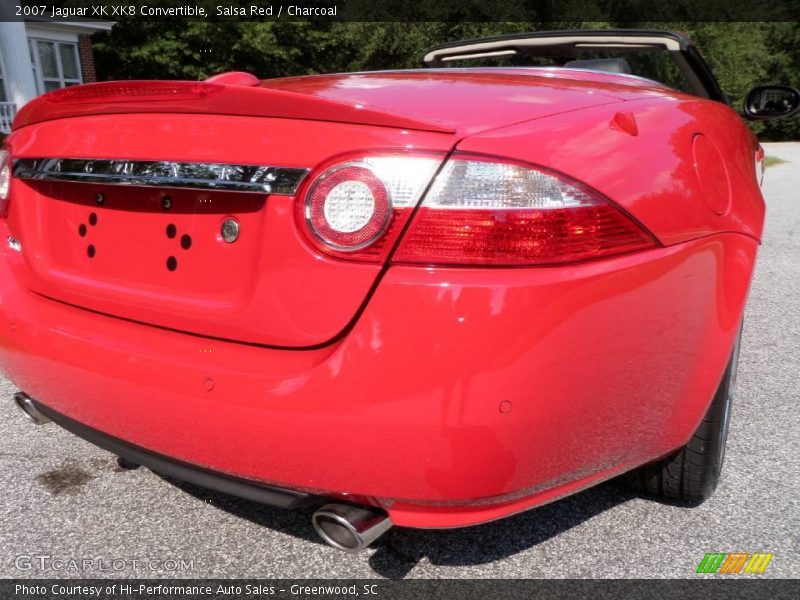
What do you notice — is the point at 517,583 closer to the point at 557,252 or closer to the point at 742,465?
the point at 557,252

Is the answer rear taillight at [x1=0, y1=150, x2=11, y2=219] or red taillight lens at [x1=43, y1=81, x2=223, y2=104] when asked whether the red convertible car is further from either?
rear taillight at [x1=0, y1=150, x2=11, y2=219]

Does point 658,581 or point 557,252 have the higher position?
point 557,252

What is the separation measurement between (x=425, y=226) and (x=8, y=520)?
5.33ft

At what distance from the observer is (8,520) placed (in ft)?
7.07

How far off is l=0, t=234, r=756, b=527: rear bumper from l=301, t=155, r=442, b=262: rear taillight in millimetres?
98

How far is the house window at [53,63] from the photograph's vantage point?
2084 centimetres

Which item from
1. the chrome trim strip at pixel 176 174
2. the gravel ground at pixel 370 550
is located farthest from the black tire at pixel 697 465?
the chrome trim strip at pixel 176 174

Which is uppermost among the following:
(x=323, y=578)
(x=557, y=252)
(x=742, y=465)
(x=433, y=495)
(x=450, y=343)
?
(x=557, y=252)

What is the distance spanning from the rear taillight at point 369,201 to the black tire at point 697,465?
114 cm

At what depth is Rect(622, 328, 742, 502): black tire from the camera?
6.74 ft

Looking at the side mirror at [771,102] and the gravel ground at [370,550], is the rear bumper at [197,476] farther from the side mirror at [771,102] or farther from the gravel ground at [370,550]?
the side mirror at [771,102]

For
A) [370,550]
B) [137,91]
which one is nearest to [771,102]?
[370,550]

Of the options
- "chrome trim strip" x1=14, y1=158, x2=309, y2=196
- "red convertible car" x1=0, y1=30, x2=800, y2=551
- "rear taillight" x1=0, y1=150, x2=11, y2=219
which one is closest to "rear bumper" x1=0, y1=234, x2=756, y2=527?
"red convertible car" x1=0, y1=30, x2=800, y2=551

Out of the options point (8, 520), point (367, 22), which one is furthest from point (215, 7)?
point (8, 520)
